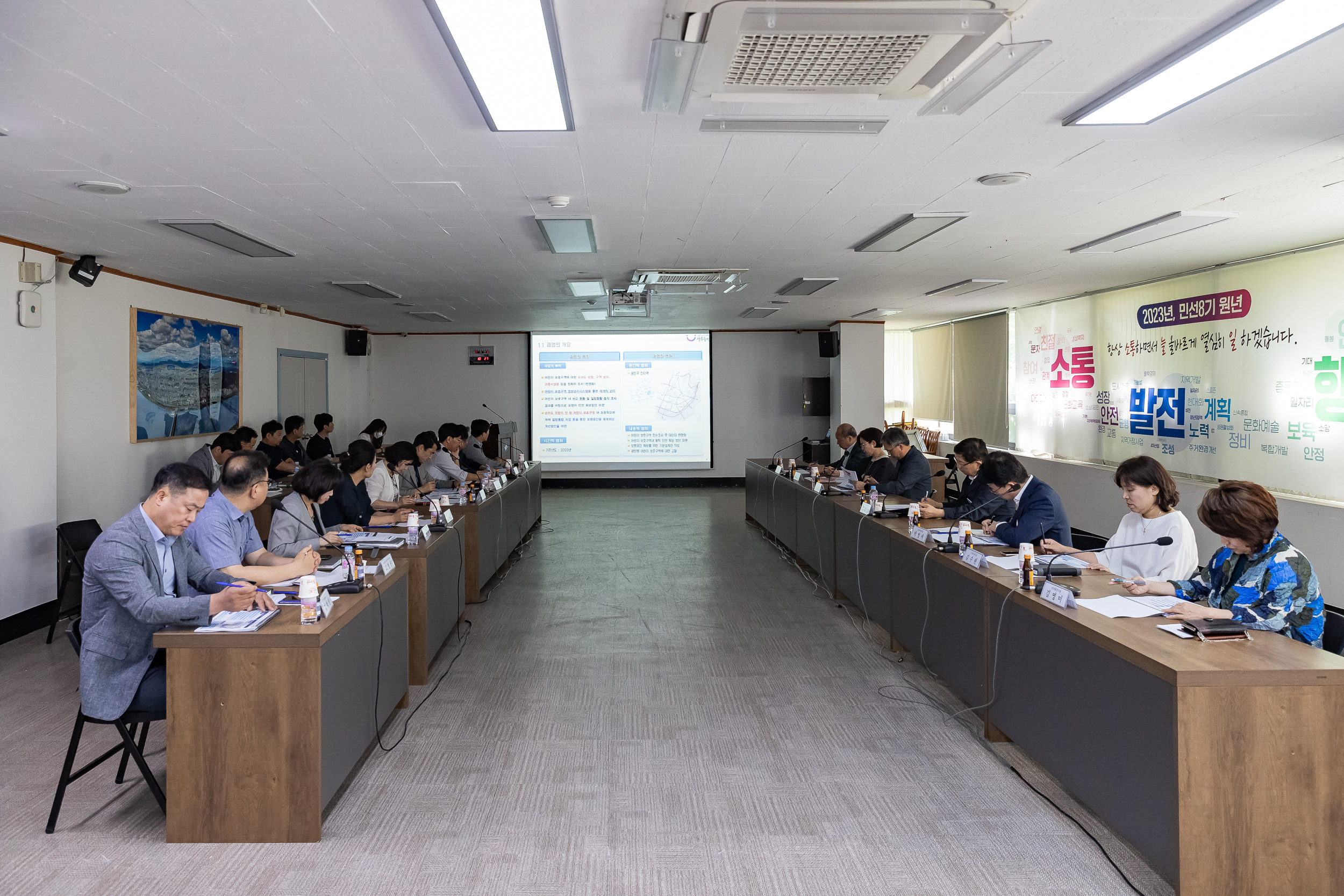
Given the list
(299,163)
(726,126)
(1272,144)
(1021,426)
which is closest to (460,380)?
(1021,426)

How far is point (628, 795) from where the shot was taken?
295cm

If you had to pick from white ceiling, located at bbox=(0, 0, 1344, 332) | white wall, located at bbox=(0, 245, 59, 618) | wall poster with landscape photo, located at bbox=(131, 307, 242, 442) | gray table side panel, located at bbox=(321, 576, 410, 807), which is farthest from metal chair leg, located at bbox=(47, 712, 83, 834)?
wall poster with landscape photo, located at bbox=(131, 307, 242, 442)

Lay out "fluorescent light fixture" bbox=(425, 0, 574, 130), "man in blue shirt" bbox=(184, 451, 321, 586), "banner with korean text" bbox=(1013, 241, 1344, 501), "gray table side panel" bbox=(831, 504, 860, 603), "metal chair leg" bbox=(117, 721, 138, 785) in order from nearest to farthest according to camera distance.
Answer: "fluorescent light fixture" bbox=(425, 0, 574, 130)
"metal chair leg" bbox=(117, 721, 138, 785)
"man in blue shirt" bbox=(184, 451, 321, 586)
"gray table side panel" bbox=(831, 504, 860, 603)
"banner with korean text" bbox=(1013, 241, 1344, 501)

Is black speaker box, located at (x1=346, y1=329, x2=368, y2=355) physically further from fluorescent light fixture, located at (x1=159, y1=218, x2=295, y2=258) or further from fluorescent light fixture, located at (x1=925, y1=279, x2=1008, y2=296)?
fluorescent light fixture, located at (x1=925, y1=279, x2=1008, y2=296)

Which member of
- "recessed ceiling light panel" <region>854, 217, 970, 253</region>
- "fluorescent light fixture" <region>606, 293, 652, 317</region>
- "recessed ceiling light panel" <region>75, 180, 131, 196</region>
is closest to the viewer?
"recessed ceiling light panel" <region>75, 180, 131, 196</region>

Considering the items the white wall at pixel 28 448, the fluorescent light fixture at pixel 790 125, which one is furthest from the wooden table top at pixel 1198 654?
the white wall at pixel 28 448

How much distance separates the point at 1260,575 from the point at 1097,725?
28.3 inches

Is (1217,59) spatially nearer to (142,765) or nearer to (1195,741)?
(1195,741)

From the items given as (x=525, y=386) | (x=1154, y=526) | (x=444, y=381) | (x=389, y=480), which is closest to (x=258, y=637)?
(x=389, y=480)

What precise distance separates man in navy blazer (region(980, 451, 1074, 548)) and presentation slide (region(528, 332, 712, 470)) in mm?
8410

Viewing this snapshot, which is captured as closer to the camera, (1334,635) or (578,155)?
(1334,635)

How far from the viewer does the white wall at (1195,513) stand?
5.32 m

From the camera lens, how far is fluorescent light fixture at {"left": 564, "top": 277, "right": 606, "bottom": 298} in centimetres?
705

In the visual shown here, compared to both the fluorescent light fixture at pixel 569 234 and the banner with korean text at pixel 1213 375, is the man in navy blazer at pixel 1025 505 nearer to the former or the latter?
the fluorescent light fixture at pixel 569 234
